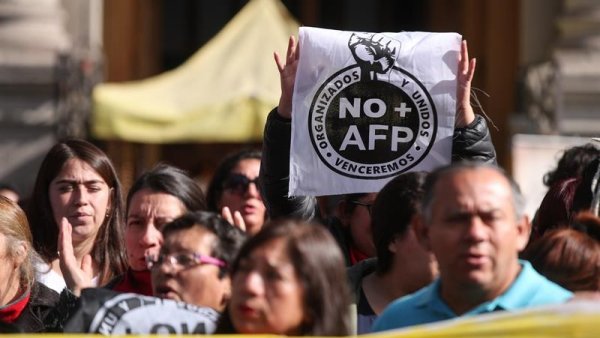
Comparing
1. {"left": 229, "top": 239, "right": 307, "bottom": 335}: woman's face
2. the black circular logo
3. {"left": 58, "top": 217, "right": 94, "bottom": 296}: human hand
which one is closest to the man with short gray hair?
{"left": 229, "top": 239, "right": 307, "bottom": 335}: woman's face

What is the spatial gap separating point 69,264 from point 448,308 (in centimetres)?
181

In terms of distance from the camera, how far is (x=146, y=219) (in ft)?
21.1

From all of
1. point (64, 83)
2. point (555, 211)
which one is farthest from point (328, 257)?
point (64, 83)

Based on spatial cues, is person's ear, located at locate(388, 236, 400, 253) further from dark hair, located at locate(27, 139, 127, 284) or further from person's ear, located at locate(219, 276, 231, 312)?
dark hair, located at locate(27, 139, 127, 284)

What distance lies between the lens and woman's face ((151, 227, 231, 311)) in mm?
5117

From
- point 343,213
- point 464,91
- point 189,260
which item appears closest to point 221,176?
point 343,213

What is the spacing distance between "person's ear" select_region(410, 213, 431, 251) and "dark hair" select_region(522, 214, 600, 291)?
0.50 metres

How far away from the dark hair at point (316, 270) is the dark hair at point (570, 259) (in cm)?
95

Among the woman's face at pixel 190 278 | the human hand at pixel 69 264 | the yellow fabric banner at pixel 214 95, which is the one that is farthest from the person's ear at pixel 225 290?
the yellow fabric banner at pixel 214 95

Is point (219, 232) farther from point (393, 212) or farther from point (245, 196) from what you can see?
point (245, 196)

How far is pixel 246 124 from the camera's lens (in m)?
12.0

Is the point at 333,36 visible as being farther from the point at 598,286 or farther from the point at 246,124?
the point at 246,124

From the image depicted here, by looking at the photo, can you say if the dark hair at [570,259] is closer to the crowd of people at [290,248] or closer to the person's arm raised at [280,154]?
the crowd of people at [290,248]

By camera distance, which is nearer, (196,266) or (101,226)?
(196,266)
